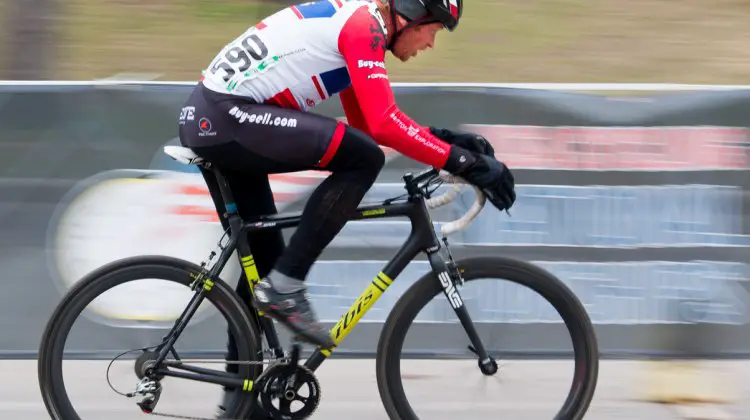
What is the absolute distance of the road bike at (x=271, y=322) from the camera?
3623 millimetres

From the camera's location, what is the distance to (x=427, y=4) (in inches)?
135

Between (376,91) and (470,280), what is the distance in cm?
84

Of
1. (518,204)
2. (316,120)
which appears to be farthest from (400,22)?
(518,204)

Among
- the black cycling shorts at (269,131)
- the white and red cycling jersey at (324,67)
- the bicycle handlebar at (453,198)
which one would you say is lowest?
the bicycle handlebar at (453,198)

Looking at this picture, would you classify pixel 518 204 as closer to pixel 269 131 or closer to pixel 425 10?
pixel 425 10

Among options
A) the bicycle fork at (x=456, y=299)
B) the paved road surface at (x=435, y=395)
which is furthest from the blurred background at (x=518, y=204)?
the bicycle fork at (x=456, y=299)

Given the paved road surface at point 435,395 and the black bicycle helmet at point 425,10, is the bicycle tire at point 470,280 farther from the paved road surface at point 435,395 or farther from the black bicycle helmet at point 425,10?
the black bicycle helmet at point 425,10

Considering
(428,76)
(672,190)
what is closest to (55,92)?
(672,190)

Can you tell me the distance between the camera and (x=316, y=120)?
11.3ft

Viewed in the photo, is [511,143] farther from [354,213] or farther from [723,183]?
[354,213]

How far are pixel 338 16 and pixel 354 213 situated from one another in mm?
699

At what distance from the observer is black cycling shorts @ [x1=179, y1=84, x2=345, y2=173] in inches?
134

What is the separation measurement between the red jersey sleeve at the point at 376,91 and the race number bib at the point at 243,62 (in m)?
0.29

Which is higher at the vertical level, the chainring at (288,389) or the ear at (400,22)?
the ear at (400,22)
